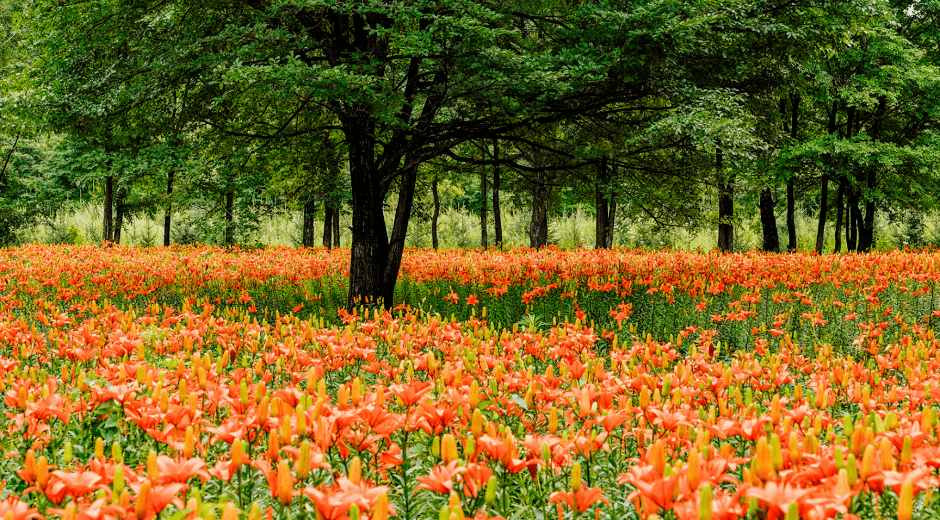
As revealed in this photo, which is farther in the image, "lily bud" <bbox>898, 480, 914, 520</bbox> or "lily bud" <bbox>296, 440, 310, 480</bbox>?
"lily bud" <bbox>296, 440, 310, 480</bbox>

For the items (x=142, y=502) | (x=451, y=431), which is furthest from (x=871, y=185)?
(x=142, y=502)

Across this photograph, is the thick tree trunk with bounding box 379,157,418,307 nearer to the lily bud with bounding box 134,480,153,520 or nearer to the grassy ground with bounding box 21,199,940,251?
the lily bud with bounding box 134,480,153,520

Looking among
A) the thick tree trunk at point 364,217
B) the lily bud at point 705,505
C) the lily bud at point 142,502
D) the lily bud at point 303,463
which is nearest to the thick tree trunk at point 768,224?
the thick tree trunk at point 364,217

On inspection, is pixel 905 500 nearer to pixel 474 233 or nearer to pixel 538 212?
pixel 538 212

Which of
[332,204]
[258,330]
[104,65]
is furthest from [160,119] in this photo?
[258,330]

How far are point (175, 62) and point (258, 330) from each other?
14.4ft

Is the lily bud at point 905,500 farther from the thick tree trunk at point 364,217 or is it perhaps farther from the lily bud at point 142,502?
the thick tree trunk at point 364,217

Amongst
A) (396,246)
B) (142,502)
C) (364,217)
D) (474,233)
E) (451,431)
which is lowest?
(451,431)

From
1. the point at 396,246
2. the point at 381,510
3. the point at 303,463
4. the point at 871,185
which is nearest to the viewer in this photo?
the point at 381,510

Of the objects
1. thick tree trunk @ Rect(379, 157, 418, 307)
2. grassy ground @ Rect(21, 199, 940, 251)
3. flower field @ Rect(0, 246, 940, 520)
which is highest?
grassy ground @ Rect(21, 199, 940, 251)

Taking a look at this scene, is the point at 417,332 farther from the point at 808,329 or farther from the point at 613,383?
the point at 808,329

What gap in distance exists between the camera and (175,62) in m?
7.10

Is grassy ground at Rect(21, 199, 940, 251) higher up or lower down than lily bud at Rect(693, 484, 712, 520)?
higher up

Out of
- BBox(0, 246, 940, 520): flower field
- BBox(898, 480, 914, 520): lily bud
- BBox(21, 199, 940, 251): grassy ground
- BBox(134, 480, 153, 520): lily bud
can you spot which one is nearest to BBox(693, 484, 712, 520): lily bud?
BBox(0, 246, 940, 520): flower field
